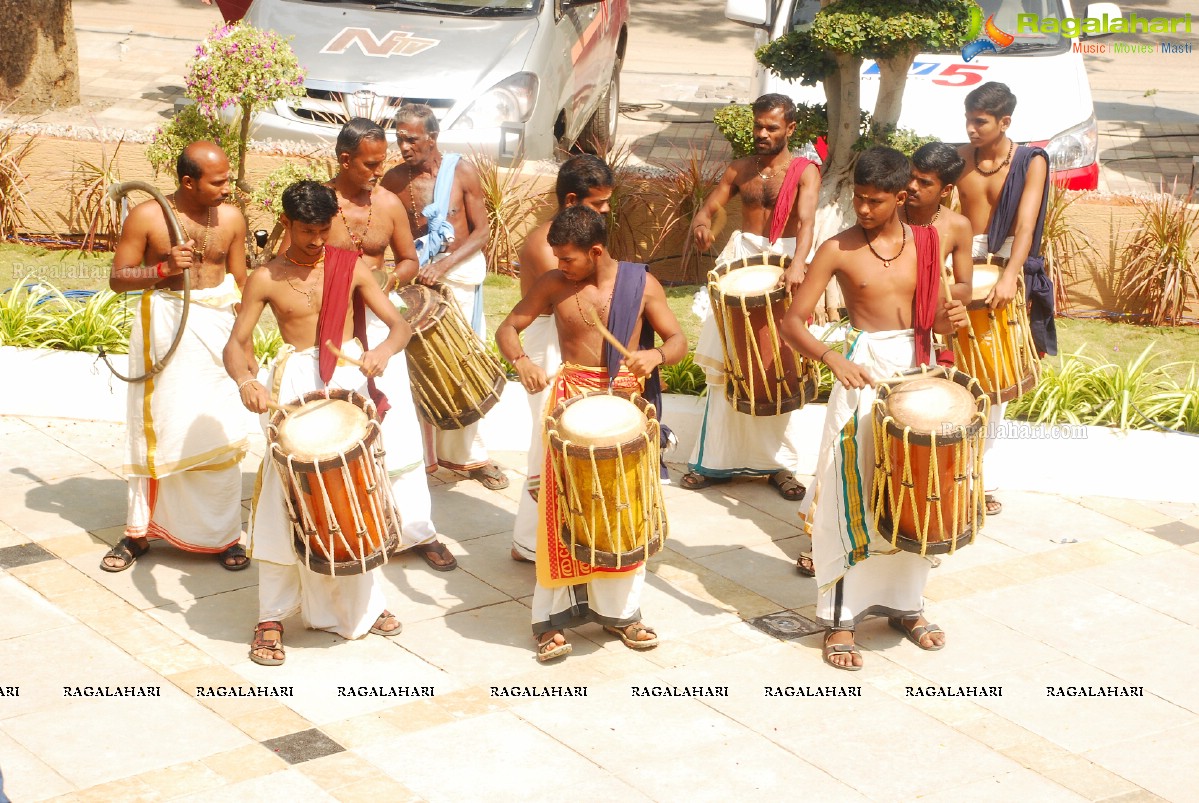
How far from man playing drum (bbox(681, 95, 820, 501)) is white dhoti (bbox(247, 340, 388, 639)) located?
222 cm

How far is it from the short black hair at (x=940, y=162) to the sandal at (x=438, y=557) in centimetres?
279

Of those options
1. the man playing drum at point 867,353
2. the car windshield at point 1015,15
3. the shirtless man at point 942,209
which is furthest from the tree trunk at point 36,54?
the man playing drum at point 867,353

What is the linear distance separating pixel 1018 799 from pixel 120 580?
389 cm

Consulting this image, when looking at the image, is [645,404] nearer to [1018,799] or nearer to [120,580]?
[1018,799]

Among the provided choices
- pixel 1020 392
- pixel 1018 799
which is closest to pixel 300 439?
pixel 1018 799

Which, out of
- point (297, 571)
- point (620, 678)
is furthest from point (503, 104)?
point (620, 678)

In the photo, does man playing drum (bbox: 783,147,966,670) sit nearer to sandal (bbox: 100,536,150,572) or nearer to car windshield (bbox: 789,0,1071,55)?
sandal (bbox: 100,536,150,572)

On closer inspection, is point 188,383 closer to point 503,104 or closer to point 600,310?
point 600,310

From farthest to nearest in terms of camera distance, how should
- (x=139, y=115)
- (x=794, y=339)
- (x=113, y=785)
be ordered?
(x=139, y=115)
(x=794, y=339)
(x=113, y=785)

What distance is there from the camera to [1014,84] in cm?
1078

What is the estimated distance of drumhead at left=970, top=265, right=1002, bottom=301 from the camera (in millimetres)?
7175

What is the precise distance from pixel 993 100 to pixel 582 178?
7.30 ft

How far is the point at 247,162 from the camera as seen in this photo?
10.4m

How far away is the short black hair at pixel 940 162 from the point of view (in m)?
7.07
